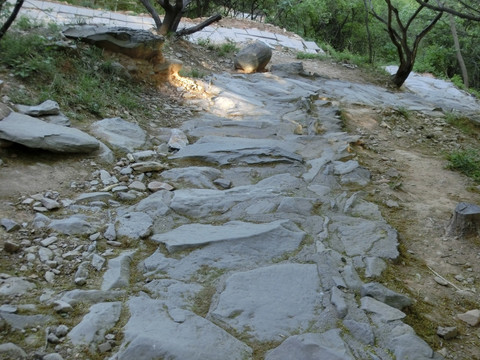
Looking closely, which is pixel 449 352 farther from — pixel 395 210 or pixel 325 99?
pixel 325 99

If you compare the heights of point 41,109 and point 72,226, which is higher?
point 41,109

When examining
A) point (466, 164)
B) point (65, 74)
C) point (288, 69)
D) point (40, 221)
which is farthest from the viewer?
point (288, 69)

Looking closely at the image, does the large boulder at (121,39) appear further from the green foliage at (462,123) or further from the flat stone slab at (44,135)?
the green foliage at (462,123)

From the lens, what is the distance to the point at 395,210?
3.53 metres

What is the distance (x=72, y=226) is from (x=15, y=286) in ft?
2.02

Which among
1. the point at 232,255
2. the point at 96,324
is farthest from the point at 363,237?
the point at 96,324

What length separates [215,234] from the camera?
284 centimetres

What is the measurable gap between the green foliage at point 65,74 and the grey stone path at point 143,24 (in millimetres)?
3385

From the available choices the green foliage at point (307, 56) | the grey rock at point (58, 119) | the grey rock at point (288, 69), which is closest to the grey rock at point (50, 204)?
the grey rock at point (58, 119)

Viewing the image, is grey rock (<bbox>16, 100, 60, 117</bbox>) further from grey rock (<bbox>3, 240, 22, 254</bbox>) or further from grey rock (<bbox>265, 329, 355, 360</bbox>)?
grey rock (<bbox>265, 329, 355, 360</bbox>)

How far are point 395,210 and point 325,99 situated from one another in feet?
11.7

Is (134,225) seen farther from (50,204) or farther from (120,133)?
(120,133)

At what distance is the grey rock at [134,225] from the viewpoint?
9.16ft

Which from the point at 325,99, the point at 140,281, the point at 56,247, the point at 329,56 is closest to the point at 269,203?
the point at 140,281
